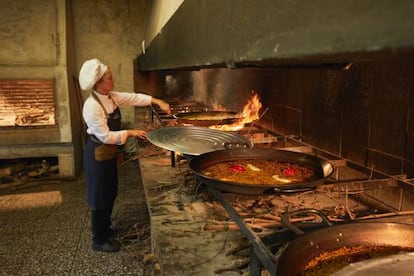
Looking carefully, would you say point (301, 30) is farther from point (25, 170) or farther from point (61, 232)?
point (25, 170)

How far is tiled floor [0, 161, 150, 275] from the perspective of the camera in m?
3.37

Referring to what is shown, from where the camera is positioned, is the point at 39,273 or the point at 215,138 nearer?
the point at 215,138

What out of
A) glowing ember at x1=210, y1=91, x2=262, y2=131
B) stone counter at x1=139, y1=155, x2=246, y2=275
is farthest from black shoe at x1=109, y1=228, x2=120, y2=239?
glowing ember at x1=210, y1=91, x2=262, y2=131

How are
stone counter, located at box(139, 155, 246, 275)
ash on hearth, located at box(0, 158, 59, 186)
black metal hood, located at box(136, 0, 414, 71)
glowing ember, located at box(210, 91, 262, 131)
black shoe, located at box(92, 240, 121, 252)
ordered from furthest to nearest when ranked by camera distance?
1. ash on hearth, located at box(0, 158, 59, 186)
2. black shoe, located at box(92, 240, 121, 252)
3. glowing ember, located at box(210, 91, 262, 131)
4. stone counter, located at box(139, 155, 246, 275)
5. black metal hood, located at box(136, 0, 414, 71)

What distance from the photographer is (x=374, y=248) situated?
3.72ft

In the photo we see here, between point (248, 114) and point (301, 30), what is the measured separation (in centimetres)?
316

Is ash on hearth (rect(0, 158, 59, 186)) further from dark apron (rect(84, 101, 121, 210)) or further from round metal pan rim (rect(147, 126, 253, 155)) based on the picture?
round metal pan rim (rect(147, 126, 253, 155))

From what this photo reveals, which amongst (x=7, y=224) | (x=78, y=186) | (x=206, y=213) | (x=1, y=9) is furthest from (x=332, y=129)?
(x=1, y=9)

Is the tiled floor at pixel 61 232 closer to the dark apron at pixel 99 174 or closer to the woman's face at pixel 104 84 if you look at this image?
the dark apron at pixel 99 174

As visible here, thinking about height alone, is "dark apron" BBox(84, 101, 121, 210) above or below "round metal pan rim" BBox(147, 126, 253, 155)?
below

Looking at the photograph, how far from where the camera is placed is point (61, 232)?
411 centimetres

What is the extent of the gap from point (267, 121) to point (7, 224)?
3.54 metres

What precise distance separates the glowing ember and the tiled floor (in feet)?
5.16

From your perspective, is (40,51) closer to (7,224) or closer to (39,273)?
(7,224)
